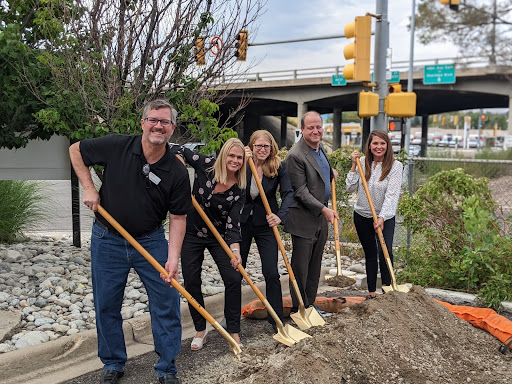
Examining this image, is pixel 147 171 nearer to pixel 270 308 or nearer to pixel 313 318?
pixel 270 308

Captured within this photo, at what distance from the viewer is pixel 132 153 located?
3430mm

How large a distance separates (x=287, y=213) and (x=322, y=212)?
395 millimetres

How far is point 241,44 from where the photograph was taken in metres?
5.98

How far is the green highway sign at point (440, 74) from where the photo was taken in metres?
28.2

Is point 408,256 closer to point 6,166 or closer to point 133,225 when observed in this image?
point 133,225

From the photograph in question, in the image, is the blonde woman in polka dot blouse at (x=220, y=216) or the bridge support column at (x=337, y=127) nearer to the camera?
the blonde woman in polka dot blouse at (x=220, y=216)

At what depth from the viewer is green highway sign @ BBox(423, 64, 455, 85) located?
28.2 metres

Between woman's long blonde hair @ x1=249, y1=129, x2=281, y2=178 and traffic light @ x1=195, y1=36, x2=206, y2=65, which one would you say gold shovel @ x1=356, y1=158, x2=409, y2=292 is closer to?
woman's long blonde hair @ x1=249, y1=129, x2=281, y2=178

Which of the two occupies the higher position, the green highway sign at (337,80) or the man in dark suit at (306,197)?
the green highway sign at (337,80)

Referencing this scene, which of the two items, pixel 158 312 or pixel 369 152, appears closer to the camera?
pixel 158 312

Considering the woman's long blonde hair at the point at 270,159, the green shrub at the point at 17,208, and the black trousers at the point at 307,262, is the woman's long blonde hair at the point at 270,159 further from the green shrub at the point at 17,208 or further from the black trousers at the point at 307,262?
the green shrub at the point at 17,208

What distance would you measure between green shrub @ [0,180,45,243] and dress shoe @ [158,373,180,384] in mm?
4483

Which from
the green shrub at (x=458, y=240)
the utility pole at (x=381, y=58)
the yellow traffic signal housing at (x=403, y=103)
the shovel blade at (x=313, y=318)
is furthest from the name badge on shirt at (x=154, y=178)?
the utility pole at (x=381, y=58)

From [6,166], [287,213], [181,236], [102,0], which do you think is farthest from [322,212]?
[6,166]
